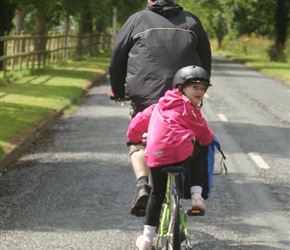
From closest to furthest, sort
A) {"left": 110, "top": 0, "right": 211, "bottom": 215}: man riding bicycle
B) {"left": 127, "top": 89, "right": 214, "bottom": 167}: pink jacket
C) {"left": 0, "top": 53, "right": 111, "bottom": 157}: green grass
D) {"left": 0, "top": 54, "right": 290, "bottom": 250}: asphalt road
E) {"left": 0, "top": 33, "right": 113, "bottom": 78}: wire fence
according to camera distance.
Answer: {"left": 127, "top": 89, "right": 214, "bottom": 167}: pink jacket < {"left": 110, "top": 0, "right": 211, "bottom": 215}: man riding bicycle < {"left": 0, "top": 54, "right": 290, "bottom": 250}: asphalt road < {"left": 0, "top": 53, "right": 111, "bottom": 157}: green grass < {"left": 0, "top": 33, "right": 113, "bottom": 78}: wire fence

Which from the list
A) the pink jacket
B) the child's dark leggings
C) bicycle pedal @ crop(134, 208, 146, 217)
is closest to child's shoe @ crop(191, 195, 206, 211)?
the child's dark leggings

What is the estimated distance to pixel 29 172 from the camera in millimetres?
10281

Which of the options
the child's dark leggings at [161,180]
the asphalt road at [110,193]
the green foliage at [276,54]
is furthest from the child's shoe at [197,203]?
the green foliage at [276,54]

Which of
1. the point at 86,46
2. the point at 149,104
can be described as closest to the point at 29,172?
the point at 149,104

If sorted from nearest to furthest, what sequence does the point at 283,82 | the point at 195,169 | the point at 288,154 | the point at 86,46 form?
the point at 195,169
the point at 288,154
the point at 283,82
the point at 86,46

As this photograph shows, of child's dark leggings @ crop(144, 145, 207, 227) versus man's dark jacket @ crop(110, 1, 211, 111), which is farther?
man's dark jacket @ crop(110, 1, 211, 111)

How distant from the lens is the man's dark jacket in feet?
19.4

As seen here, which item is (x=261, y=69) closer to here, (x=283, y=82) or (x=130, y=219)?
(x=283, y=82)

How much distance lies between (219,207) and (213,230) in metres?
1.07

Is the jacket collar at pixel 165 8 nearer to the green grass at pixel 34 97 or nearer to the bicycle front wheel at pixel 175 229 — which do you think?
the bicycle front wheel at pixel 175 229

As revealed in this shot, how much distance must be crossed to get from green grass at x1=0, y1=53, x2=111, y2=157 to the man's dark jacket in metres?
5.05

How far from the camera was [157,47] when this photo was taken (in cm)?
595

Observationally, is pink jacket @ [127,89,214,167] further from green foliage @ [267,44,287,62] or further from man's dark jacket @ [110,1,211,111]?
green foliage @ [267,44,287,62]

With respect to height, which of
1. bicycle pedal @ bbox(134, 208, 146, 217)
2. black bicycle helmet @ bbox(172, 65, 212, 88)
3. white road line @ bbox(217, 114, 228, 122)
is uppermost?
black bicycle helmet @ bbox(172, 65, 212, 88)
